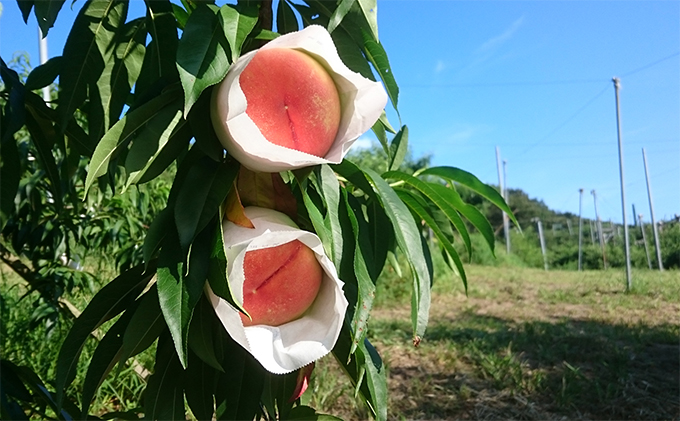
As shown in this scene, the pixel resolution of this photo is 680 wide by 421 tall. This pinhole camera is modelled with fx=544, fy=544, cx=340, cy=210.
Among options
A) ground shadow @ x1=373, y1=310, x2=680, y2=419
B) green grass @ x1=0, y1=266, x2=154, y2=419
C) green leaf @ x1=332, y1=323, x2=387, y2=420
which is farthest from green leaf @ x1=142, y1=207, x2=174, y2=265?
ground shadow @ x1=373, y1=310, x2=680, y2=419

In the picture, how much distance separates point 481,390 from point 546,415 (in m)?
0.35

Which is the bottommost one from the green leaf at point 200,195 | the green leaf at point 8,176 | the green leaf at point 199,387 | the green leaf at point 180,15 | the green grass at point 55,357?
the green grass at point 55,357

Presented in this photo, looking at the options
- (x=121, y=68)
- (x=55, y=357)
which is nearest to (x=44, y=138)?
(x=121, y=68)

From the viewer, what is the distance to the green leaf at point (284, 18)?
2.15ft

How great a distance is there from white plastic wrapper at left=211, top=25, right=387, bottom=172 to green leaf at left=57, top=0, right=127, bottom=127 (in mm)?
346

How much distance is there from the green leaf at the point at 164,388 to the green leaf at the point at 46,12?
1.19ft

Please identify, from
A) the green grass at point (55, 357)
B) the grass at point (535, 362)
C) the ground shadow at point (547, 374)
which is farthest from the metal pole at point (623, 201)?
the green grass at point (55, 357)

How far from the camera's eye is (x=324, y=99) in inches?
18.0

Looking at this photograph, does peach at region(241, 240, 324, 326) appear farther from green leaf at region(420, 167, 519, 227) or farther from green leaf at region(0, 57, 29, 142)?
green leaf at region(0, 57, 29, 142)

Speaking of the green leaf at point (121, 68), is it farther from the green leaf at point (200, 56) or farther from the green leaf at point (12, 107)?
the green leaf at point (200, 56)

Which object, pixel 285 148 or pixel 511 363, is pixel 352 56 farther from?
pixel 511 363

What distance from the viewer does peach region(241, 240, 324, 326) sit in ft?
1.52

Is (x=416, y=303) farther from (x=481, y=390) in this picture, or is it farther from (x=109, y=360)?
(x=481, y=390)

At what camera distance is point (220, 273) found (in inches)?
17.6
